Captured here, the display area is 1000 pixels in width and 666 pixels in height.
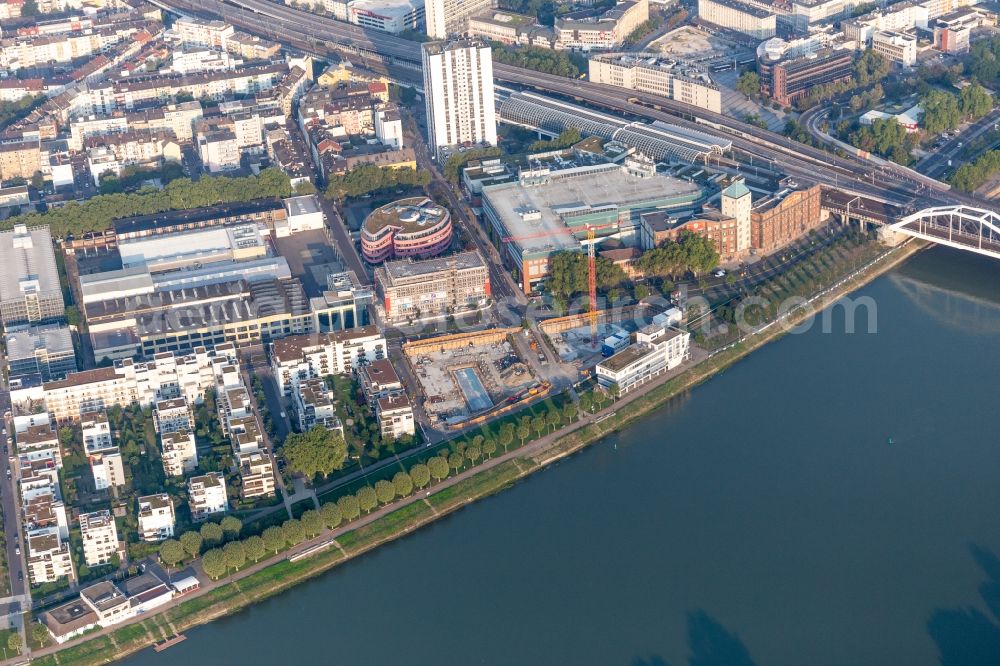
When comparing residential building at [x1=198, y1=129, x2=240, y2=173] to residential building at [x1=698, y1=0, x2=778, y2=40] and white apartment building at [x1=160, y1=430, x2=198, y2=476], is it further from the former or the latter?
residential building at [x1=698, y1=0, x2=778, y2=40]

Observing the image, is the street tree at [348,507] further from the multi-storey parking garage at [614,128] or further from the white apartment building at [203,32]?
the white apartment building at [203,32]

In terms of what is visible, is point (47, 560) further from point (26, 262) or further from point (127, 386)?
point (26, 262)

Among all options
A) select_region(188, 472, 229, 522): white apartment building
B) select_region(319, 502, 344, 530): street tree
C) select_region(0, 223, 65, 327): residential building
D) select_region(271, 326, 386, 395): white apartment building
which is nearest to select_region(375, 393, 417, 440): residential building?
select_region(271, 326, 386, 395): white apartment building

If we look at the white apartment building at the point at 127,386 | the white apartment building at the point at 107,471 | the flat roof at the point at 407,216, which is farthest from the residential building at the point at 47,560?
the flat roof at the point at 407,216

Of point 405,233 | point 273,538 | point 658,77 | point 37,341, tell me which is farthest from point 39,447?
point 658,77

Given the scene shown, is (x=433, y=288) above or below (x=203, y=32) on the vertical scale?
below

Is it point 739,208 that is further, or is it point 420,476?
point 739,208
